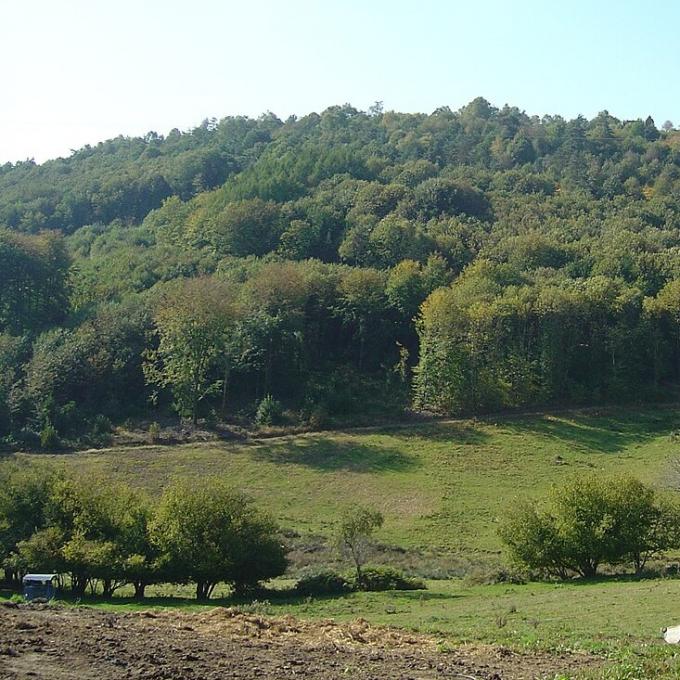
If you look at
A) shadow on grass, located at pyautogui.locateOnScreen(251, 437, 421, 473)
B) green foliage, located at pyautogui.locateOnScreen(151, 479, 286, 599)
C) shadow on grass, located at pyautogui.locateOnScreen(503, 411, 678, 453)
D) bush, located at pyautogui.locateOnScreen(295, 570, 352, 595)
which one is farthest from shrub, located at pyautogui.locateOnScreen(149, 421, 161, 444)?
bush, located at pyautogui.locateOnScreen(295, 570, 352, 595)

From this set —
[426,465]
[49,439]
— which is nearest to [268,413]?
[426,465]

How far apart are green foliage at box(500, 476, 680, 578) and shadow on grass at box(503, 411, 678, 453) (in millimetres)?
24324

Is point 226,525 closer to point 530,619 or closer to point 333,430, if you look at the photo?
point 530,619

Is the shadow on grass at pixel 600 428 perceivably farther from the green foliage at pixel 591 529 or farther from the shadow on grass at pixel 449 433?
the green foliage at pixel 591 529

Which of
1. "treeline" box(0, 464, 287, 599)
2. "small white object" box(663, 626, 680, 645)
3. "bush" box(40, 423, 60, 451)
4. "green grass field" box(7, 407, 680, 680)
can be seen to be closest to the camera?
"small white object" box(663, 626, 680, 645)

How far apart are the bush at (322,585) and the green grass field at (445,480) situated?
1269mm

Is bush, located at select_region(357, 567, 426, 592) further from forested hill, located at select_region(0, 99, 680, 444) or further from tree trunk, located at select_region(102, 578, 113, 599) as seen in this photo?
forested hill, located at select_region(0, 99, 680, 444)

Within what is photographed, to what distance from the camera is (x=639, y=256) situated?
104 metres

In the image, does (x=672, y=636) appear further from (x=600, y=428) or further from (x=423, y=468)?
(x=600, y=428)

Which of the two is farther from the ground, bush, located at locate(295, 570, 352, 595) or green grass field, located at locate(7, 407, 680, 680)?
green grass field, located at locate(7, 407, 680, 680)

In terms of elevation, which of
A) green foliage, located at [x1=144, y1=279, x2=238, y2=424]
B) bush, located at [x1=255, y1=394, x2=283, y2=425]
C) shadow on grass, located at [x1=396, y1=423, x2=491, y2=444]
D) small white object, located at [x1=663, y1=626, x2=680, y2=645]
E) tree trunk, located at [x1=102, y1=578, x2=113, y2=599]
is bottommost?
tree trunk, located at [x1=102, y1=578, x2=113, y2=599]

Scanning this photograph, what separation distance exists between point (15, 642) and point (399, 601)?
19.5m

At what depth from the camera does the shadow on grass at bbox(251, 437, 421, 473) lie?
6721cm

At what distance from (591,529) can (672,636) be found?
20.6 m
